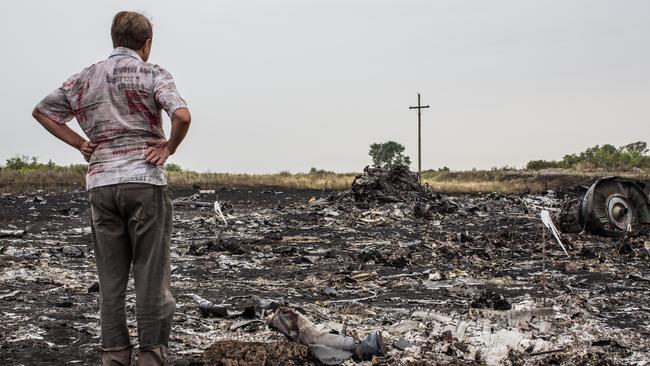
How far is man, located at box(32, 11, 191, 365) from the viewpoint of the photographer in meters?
3.22

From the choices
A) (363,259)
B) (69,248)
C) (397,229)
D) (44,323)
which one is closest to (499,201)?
(397,229)

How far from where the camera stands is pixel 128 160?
127 inches

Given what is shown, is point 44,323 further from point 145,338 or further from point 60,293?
point 145,338

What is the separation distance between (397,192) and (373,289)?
12768 mm

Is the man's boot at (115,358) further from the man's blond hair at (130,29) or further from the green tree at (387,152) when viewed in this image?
the green tree at (387,152)

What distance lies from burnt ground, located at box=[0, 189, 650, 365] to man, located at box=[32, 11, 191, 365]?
3.18 ft

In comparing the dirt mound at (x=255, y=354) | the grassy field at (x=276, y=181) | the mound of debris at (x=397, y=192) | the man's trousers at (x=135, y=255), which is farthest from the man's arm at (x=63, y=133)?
the grassy field at (x=276, y=181)

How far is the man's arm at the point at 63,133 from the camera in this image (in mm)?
3346

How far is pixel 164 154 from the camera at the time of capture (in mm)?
3266

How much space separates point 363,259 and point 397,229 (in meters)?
5.10

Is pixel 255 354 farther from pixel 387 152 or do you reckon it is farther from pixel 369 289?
pixel 387 152

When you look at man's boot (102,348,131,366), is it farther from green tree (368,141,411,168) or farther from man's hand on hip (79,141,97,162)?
green tree (368,141,411,168)

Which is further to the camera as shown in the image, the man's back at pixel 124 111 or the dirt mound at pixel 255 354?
the dirt mound at pixel 255 354

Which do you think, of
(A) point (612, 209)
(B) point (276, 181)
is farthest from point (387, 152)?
(A) point (612, 209)
